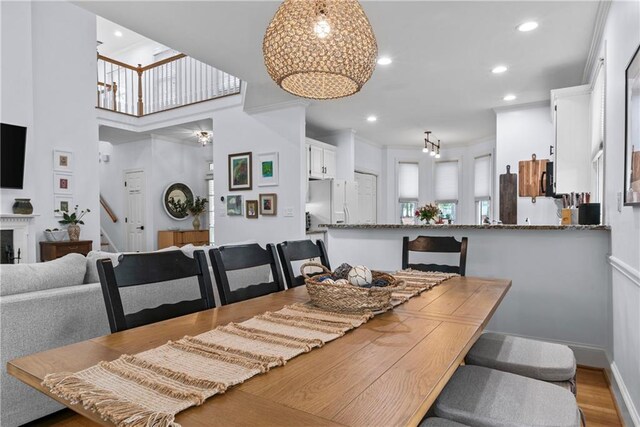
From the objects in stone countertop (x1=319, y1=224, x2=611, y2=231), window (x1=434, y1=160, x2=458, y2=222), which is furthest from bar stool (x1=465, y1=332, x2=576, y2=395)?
window (x1=434, y1=160, x2=458, y2=222)

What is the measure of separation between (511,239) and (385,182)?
Result: 5174 mm

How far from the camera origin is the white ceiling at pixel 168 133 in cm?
665

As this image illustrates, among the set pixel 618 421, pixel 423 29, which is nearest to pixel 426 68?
pixel 423 29

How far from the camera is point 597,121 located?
10.2 feet

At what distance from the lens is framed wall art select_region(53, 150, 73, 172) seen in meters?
4.51

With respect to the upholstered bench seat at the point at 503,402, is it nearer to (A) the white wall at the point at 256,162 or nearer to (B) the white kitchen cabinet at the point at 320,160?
(A) the white wall at the point at 256,162

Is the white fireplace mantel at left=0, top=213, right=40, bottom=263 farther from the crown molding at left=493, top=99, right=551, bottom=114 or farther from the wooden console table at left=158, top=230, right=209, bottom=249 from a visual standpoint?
the crown molding at left=493, top=99, right=551, bottom=114

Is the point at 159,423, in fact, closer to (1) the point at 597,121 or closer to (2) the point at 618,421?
(2) the point at 618,421

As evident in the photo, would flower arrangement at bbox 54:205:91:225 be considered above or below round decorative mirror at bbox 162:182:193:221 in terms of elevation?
below

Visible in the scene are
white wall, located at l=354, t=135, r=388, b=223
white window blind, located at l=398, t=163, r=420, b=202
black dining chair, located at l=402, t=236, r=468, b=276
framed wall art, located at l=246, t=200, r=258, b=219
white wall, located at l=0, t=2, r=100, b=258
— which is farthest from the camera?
white window blind, located at l=398, t=163, r=420, b=202

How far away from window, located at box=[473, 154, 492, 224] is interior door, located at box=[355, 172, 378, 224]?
6.83 feet

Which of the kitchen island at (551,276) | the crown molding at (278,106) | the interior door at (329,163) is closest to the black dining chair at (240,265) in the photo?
the kitchen island at (551,276)

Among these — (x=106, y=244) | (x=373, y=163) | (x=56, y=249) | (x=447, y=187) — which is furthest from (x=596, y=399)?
(x=106, y=244)

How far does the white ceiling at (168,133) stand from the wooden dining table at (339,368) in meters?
5.55
